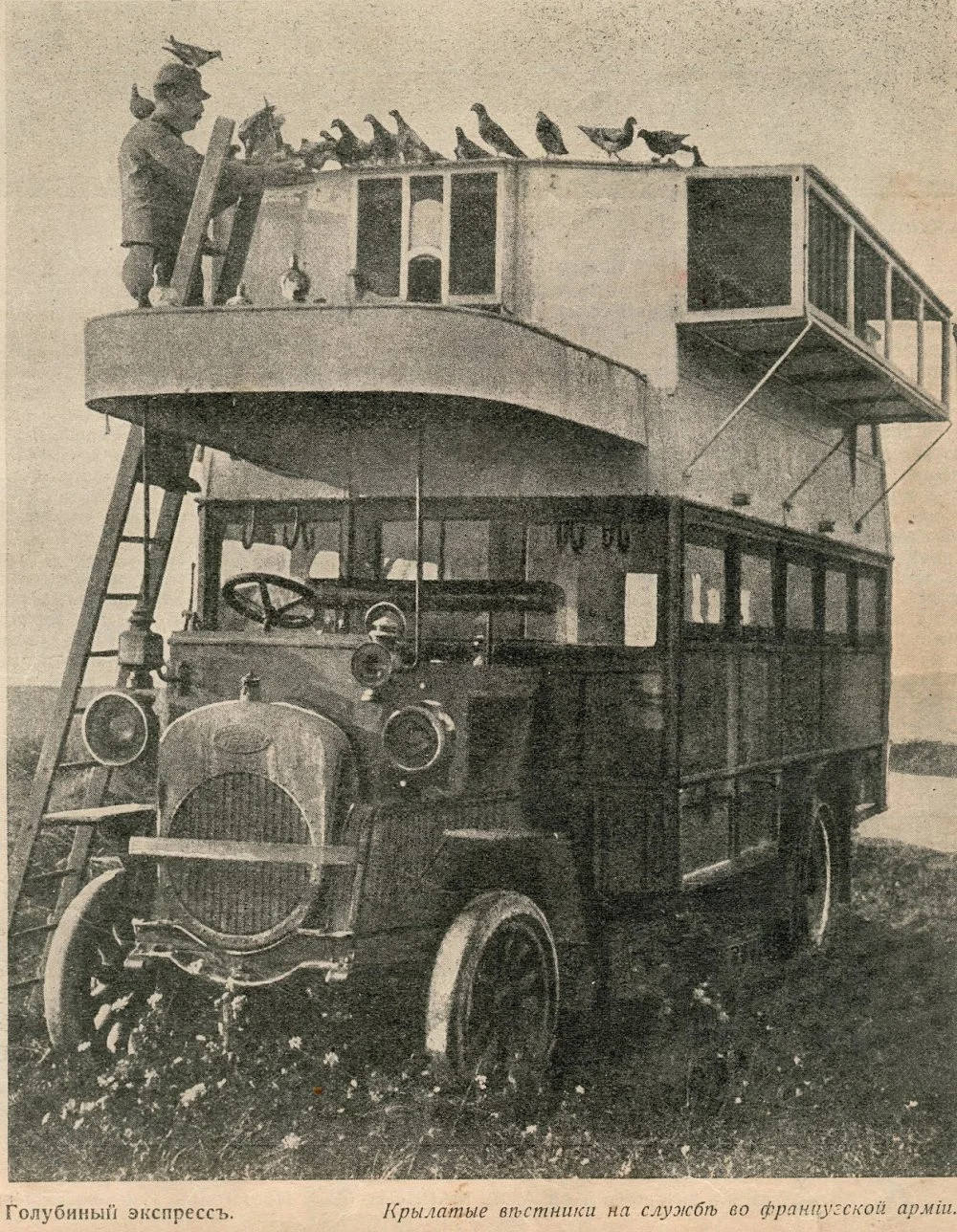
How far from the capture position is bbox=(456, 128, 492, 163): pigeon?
695 centimetres

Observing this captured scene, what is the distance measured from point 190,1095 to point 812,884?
15.4 ft

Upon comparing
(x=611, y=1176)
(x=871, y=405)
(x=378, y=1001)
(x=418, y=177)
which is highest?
(x=418, y=177)

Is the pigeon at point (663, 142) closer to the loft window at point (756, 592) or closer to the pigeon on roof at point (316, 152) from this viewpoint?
the pigeon on roof at point (316, 152)

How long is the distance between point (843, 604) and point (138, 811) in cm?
547

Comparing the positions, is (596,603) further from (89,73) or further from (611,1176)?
(89,73)

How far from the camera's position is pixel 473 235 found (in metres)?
6.99

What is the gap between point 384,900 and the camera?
5.25 meters

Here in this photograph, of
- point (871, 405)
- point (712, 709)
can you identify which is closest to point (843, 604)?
point (871, 405)

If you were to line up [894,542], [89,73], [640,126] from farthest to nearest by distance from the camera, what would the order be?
[894,542], [640,126], [89,73]

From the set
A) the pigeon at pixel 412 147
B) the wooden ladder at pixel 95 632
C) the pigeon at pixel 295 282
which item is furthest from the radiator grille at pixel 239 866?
the pigeon at pixel 412 147

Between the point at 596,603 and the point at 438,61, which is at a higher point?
the point at 438,61

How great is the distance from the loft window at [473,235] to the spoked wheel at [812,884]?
3797 mm

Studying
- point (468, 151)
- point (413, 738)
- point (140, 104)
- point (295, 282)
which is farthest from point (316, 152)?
point (413, 738)

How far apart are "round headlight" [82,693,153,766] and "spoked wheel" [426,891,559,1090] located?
1.48 metres
